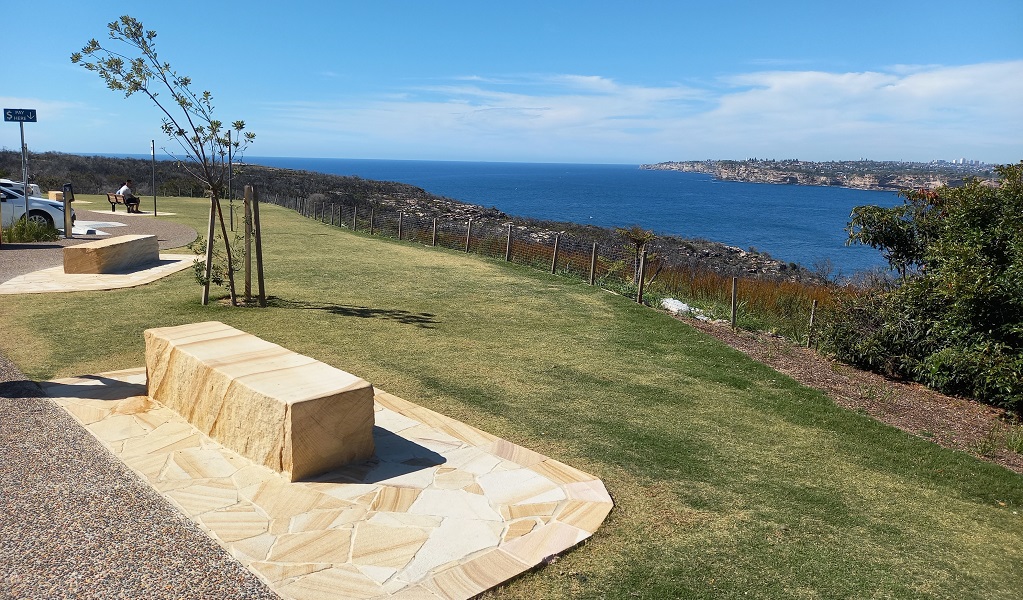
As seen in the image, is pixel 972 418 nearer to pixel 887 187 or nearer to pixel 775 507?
pixel 775 507

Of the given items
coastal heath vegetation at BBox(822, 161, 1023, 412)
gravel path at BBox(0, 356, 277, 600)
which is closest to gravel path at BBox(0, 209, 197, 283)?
gravel path at BBox(0, 356, 277, 600)

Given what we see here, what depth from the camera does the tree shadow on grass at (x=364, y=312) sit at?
9922mm

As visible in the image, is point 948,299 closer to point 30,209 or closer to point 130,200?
point 30,209

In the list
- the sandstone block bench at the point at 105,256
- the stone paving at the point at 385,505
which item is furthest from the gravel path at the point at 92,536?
the sandstone block bench at the point at 105,256

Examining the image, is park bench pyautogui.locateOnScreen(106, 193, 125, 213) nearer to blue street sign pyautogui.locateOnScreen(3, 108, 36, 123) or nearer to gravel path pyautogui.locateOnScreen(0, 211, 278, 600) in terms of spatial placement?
blue street sign pyautogui.locateOnScreen(3, 108, 36, 123)

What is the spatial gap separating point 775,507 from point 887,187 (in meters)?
139

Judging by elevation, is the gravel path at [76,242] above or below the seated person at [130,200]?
below

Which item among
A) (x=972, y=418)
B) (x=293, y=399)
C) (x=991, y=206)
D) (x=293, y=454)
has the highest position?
(x=991, y=206)

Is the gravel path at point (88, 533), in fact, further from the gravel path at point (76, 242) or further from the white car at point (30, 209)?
the white car at point (30, 209)

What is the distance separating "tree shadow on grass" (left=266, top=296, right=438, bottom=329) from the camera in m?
9.92

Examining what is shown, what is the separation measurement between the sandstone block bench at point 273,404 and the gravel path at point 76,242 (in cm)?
857

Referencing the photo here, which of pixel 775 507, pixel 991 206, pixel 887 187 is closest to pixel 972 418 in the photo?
pixel 991 206

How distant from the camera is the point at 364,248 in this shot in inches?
735

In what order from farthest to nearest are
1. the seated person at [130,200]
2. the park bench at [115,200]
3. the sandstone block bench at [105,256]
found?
the park bench at [115,200]
the seated person at [130,200]
the sandstone block bench at [105,256]
